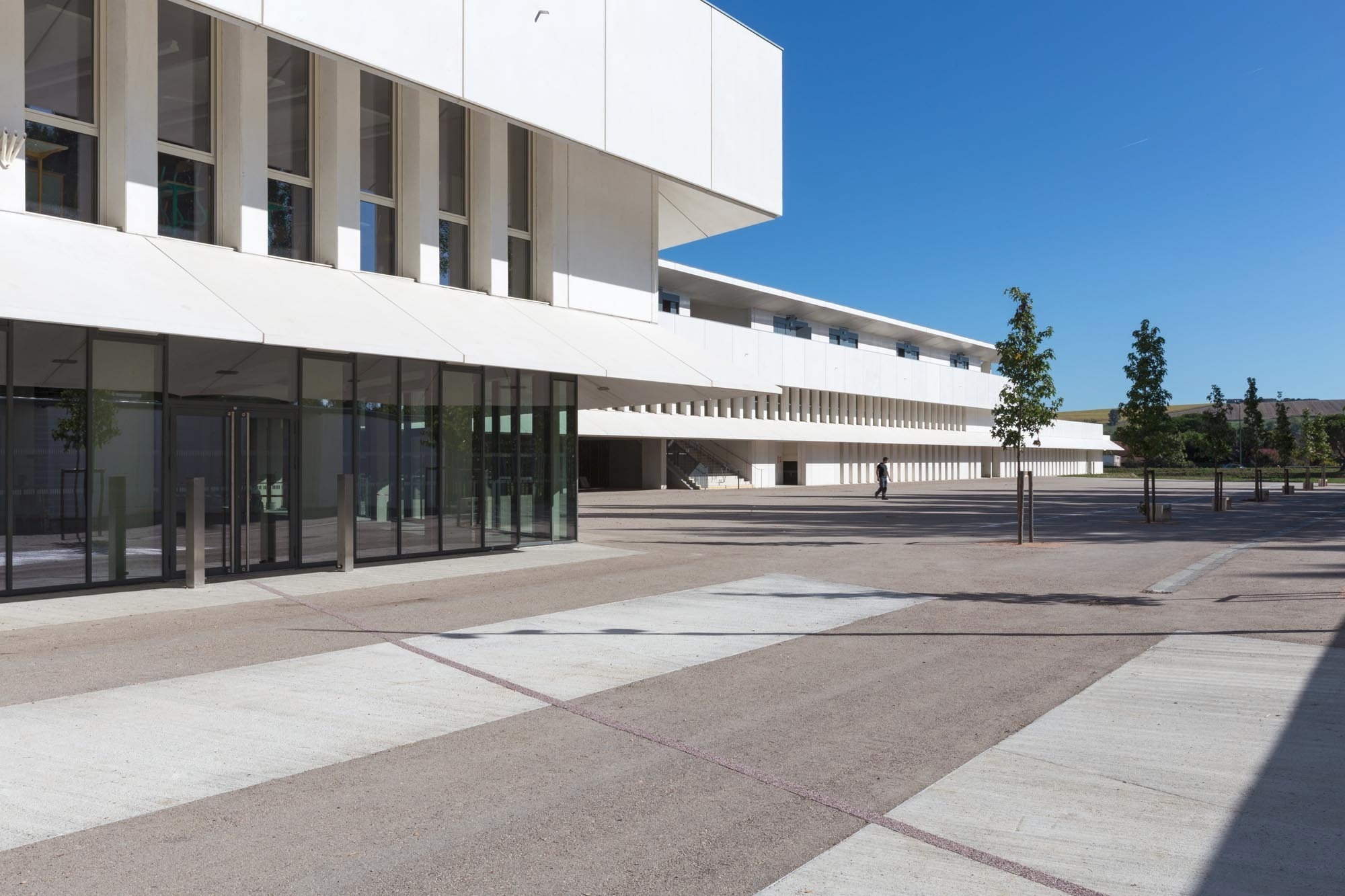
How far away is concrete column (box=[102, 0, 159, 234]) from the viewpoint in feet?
41.2

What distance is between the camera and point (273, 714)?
21.8 feet

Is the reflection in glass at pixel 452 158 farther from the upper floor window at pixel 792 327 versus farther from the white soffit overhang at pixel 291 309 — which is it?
the upper floor window at pixel 792 327

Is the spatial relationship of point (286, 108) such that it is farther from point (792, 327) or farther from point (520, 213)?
point (792, 327)

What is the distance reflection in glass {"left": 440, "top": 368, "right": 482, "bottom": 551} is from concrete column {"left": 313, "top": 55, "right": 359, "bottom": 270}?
8.38ft

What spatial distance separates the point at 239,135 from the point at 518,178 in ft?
19.5

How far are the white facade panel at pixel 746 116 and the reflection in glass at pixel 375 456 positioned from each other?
852 centimetres

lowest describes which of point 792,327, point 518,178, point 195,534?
point 195,534

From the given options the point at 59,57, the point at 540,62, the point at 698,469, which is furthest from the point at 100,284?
the point at 698,469

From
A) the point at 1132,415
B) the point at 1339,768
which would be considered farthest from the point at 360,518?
the point at 1132,415

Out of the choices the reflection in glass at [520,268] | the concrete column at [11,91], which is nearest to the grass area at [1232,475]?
the reflection in glass at [520,268]

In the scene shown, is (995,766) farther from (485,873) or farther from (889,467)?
(889,467)

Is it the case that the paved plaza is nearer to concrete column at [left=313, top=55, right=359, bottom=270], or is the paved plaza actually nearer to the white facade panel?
concrete column at [left=313, top=55, right=359, bottom=270]

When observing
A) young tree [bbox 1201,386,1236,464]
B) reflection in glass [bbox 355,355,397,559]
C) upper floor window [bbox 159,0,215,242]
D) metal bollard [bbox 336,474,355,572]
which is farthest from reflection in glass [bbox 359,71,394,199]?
young tree [bbox 1201,386,1236,464]

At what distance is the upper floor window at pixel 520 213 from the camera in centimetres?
1864
